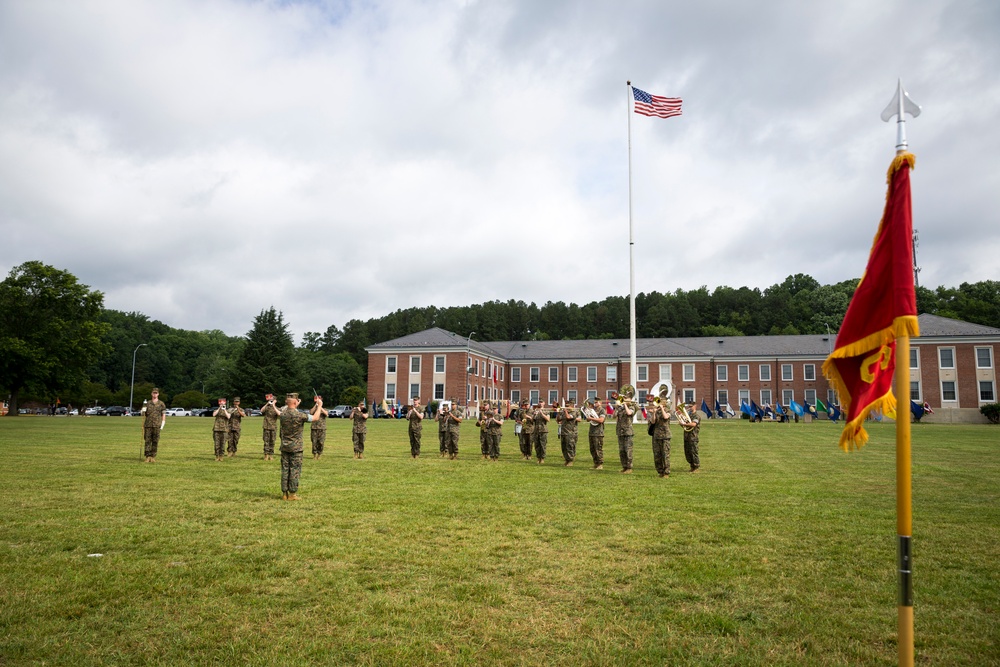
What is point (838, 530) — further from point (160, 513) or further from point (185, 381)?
point (185, 381)

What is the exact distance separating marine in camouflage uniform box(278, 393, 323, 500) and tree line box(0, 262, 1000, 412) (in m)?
57.5

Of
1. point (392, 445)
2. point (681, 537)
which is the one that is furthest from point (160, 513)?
point (392, 445)

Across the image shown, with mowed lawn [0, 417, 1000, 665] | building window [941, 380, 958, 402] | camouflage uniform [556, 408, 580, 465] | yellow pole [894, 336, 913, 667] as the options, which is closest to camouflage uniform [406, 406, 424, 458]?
camouflage uniform [556, 408, 580, 465]

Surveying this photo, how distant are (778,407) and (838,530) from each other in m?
73.6

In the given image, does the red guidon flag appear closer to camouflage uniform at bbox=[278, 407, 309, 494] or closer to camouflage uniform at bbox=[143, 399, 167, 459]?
camouflage uniform at bbox=[278, 407, 309, 494]

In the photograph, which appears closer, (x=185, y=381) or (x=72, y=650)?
(x=72, y=650)

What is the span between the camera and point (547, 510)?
1199 centimetres

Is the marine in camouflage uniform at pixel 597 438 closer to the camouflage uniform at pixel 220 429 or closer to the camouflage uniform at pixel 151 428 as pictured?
the camouflage uniform at pixel 220 429

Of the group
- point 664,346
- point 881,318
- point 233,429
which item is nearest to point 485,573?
point 881,318

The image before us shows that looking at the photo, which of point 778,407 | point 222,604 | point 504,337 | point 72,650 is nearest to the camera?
point 72,650

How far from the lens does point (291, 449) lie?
517 inches

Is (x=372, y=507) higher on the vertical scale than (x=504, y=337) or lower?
lower

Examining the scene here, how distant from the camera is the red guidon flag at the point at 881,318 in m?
5.09

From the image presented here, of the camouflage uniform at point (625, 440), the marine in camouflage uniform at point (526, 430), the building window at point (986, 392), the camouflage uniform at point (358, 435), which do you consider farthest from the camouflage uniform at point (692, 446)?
the building window at point (986, 392)
